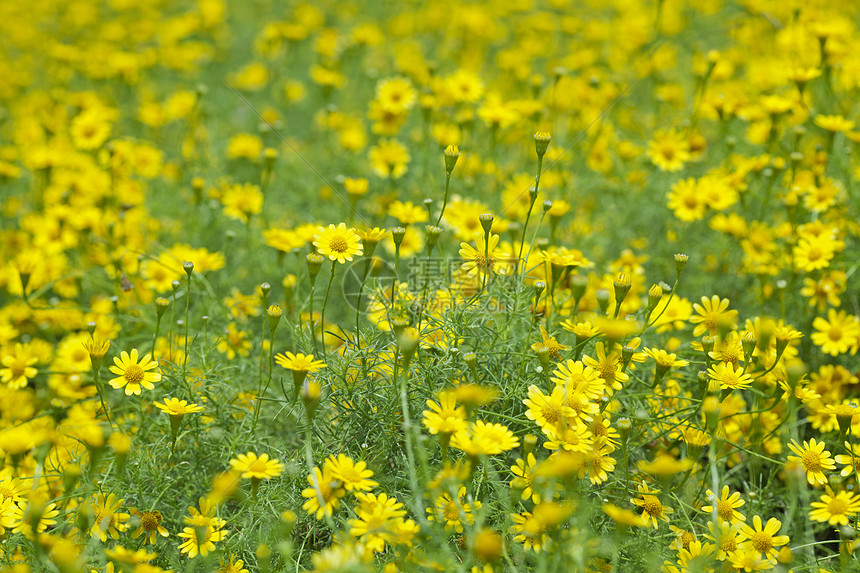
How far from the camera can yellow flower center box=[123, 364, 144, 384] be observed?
191 cm

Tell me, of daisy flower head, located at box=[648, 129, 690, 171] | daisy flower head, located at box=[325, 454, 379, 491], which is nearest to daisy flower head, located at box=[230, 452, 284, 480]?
daisy flower head, located at box=[325, 454, 379, 491]

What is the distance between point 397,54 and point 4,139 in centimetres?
254

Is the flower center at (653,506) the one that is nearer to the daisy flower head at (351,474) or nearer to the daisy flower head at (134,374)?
the daisy flower head at (351,474)

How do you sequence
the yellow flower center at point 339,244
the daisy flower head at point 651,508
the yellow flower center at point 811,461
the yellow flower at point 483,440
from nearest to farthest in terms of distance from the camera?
the yellow flower at point 483,440, the daisy flower head at point 651,508, the yellow flower center at point 811,461, the yellow flower center at point 339,244

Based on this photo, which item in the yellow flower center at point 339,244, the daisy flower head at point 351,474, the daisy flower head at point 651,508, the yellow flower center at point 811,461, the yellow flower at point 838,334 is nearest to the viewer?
the daisy flower head at point 351,474

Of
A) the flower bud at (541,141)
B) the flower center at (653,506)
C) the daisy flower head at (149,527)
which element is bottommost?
the daisy flower head at (149,527)

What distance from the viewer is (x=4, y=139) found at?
439 cm

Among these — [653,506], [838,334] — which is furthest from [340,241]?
[838,334]

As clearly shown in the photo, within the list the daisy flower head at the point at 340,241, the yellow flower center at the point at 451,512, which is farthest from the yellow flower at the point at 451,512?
the daisy flower head at the point at 340,241

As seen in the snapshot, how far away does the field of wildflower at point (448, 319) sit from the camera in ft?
5.52

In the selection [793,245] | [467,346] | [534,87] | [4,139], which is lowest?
[4,139]

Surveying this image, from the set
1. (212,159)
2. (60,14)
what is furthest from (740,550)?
(60,14)

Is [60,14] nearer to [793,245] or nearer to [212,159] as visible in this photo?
[212,159]

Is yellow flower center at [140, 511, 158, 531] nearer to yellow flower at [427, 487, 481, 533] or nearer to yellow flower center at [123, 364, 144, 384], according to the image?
yellow flower center at [123, 364, 144, 384]
